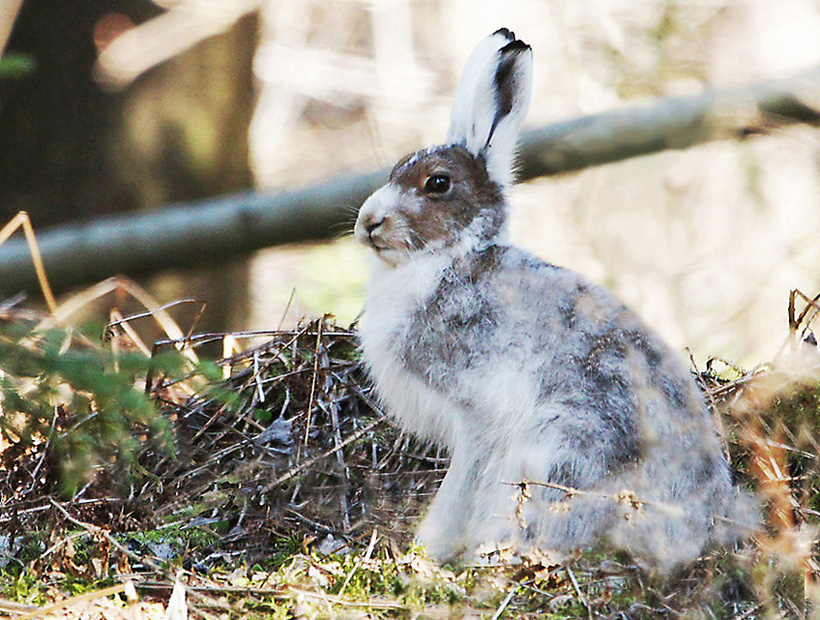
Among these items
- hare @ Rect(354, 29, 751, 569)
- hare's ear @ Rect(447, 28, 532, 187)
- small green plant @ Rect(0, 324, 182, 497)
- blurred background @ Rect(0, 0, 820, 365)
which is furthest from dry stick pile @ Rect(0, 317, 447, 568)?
hare's ear @ Rect(447, 28, 532, 187)

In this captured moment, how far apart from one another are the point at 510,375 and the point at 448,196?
837 mm

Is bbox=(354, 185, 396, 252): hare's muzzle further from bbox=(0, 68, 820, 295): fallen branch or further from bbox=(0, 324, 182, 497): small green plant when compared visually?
bbox=(0, 68, 820, 295): fallen branch

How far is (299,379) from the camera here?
4863 millimetres

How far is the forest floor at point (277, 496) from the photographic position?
3.15 metres

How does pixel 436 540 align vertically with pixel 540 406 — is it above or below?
below

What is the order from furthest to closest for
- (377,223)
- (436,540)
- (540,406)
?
(377,223) → (436,540) → (540,406)

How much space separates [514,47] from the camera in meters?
4.33

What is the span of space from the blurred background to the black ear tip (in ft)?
4.86

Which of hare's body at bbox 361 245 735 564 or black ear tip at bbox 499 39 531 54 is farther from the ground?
black ear tip at bbox 499 39 531 54

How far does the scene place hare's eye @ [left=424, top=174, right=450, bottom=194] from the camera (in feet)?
14.1

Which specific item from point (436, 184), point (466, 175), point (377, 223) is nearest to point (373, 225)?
point (377, 223)

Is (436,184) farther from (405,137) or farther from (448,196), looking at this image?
(405,137)

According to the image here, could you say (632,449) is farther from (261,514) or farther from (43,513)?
(43,513)

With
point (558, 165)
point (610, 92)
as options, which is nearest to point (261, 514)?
point (558, 165)
